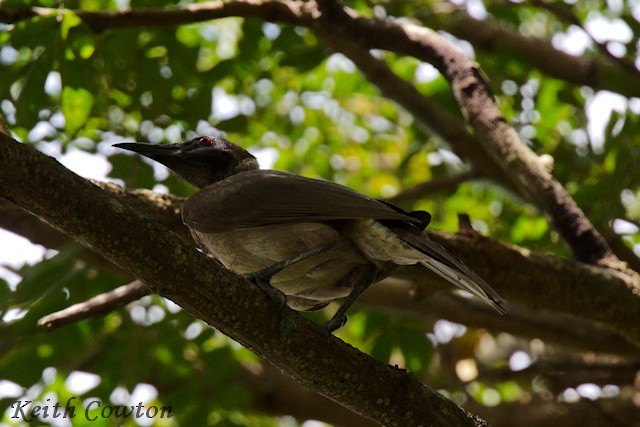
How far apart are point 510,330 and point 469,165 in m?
1.37

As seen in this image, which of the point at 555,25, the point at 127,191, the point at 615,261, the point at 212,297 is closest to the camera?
the point at 212,297

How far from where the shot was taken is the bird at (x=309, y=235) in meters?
3.97

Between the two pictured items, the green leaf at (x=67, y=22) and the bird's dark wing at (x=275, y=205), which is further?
the green leaf at (x=67, y=22)

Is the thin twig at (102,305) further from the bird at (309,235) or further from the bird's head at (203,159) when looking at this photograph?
the bird's head at (203,159)

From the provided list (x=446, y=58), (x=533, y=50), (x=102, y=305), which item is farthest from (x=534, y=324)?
(x=102, y=305)

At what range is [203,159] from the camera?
17.0ft

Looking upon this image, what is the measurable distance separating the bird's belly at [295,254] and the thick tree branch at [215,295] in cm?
52

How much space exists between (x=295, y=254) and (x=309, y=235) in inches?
4.4

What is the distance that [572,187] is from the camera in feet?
Result: 22.2

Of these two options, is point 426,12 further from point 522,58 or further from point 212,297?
point 212,297

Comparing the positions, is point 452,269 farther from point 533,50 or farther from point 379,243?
point 533,50

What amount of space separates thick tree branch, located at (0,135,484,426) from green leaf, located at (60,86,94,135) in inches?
74.9

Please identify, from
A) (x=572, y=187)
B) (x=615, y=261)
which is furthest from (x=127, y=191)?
(x=572, y=187)

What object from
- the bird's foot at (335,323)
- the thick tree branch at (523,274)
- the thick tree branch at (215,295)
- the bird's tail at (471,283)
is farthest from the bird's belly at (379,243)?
the thick tree branch at (523,274)
